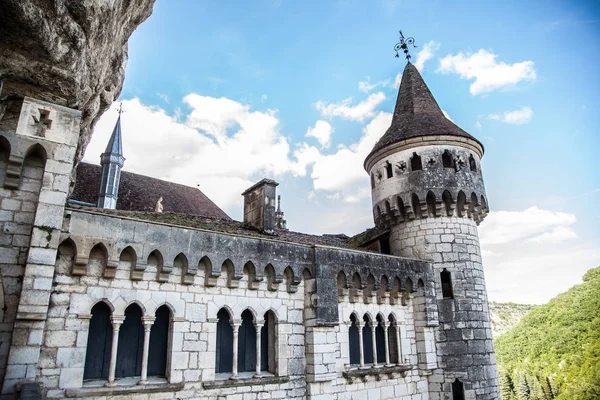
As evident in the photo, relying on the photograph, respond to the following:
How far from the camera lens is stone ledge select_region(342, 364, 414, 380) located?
385 inches

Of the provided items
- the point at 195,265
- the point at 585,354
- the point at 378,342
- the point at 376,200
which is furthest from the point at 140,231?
the point at 585,354

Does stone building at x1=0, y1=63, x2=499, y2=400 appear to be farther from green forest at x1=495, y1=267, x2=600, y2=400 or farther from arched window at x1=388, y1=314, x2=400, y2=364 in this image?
green forest at x1=495, y1=267, x2=600, y2=400

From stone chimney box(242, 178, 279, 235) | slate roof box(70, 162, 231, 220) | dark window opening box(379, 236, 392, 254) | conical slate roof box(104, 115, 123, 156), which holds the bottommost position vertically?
dark window opening box(379, 236, 392, 254)

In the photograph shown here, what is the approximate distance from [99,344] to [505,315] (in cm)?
6674

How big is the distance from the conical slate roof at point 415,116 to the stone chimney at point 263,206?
4.86 m

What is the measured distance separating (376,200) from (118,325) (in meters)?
9.38

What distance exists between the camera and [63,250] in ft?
22.4

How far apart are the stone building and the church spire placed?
13175 mm

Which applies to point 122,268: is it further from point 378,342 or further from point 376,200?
point 376,200

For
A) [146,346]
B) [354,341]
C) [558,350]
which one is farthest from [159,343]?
[558,350]

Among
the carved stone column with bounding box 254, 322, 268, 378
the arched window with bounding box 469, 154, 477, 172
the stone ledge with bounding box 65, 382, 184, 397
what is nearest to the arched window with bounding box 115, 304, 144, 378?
the stone ledge with bounding box 65, 382, 184, 397

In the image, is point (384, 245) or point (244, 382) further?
point (384, 245)

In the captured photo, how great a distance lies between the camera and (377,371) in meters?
10.2

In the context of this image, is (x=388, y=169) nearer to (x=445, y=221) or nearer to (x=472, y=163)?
(x=445, y=221)
